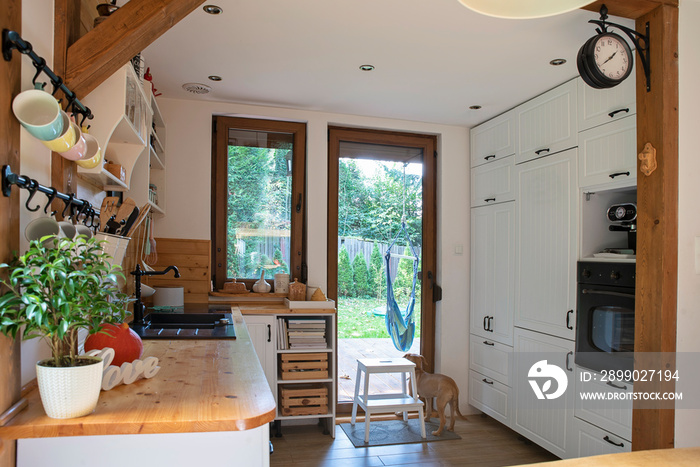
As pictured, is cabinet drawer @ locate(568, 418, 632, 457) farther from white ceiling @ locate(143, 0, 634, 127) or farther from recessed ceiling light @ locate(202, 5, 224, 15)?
recessed ceiling light @ locate(202, 5, 224, 15)

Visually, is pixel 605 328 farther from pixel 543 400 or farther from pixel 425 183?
pixel 425 183

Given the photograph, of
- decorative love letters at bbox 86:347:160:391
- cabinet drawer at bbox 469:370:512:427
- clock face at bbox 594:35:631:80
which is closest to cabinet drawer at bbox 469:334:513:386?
cabinet drawer at bbox 469:370:512:427

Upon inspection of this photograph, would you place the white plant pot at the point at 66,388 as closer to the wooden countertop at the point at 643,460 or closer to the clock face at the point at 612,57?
the wooden countertop at the point at 643,460

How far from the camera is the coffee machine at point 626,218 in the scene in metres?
2.76

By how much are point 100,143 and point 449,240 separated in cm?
306

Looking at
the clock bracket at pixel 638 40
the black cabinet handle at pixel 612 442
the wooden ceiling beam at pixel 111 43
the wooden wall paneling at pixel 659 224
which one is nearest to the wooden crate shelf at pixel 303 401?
the black cabinet handle at pixel 612 442

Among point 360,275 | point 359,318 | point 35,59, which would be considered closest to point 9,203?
point 35,59

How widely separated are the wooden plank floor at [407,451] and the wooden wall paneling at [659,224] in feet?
4.38

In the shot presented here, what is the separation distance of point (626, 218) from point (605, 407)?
1.02 m

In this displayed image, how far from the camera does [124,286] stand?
278cm

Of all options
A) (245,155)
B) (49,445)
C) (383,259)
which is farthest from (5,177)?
(383,259)

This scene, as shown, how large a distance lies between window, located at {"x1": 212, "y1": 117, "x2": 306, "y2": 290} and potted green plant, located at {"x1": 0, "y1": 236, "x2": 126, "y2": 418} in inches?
108

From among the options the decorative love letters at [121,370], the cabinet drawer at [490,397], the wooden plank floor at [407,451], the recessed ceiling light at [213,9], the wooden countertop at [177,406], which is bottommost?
the wooden plank floor at [407,451]

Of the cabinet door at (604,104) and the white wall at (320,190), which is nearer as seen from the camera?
the cabinet door at (604,104)
